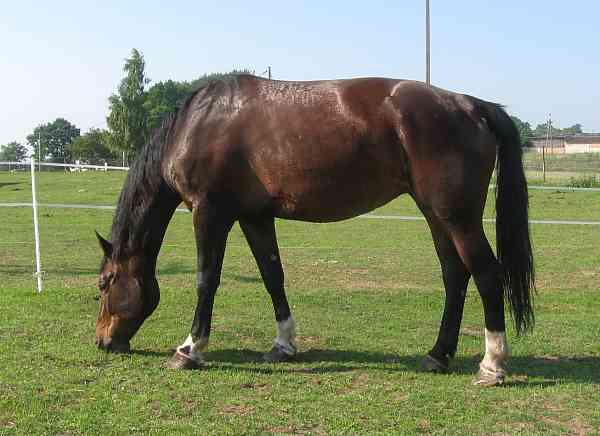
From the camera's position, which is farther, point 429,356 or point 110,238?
point 110,238

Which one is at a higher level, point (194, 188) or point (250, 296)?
point (194, 188)

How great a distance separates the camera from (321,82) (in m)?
4.83

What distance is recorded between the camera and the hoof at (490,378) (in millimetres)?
4445

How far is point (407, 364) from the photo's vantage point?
5062mm

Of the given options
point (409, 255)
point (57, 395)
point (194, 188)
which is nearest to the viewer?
point (57, 395)

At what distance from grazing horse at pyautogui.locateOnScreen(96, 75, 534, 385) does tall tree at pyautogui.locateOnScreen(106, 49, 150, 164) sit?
5255 cm

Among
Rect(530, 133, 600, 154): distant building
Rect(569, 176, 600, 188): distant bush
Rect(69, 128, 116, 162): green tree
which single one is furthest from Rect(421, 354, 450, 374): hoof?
Rect(69, 128, 116, 162): green tree

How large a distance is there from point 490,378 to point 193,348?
2.18 metres

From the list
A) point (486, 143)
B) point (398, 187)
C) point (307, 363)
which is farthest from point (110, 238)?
point (486, 143)

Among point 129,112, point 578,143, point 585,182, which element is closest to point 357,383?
point 585,182

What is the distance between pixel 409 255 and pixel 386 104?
8.62 m

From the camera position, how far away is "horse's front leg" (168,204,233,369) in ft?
15.8

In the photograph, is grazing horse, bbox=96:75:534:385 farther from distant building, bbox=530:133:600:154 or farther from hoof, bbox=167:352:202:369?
distant building, bbox=530:133:600:154

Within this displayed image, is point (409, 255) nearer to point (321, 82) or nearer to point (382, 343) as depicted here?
point (382, 343)
